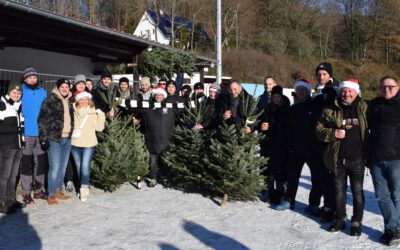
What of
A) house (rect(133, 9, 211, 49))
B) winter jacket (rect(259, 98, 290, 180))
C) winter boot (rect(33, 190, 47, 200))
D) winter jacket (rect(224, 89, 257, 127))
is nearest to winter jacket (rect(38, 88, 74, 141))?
winter boot (rect(33, 190, 47, 200))

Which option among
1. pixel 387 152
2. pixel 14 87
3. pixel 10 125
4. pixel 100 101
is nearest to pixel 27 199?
pixel 10 125

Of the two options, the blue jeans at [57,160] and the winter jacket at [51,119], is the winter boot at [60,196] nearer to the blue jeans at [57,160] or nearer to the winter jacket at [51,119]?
the blue jeans at [57,160]

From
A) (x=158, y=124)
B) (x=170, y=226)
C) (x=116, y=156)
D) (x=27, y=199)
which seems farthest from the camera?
(x=158, y=124)

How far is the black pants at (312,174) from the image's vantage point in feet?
17.6

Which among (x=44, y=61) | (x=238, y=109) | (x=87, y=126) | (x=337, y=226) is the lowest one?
(x=337, y=226)

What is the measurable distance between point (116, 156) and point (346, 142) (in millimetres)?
3636

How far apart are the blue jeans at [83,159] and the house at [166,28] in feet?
103

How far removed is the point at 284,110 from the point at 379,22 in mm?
48497

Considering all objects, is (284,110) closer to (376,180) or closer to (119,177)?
(376,180)

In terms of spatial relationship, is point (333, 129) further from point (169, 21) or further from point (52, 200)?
point (169, 21)

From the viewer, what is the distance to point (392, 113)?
14.3 feet

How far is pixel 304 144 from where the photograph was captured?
5395mm

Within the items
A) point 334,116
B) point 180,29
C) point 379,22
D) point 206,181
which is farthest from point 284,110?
point 379,22

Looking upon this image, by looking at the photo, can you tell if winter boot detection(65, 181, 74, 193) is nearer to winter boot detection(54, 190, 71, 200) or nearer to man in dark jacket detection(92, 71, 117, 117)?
winter boot detection(54, 190, 71, 200)
